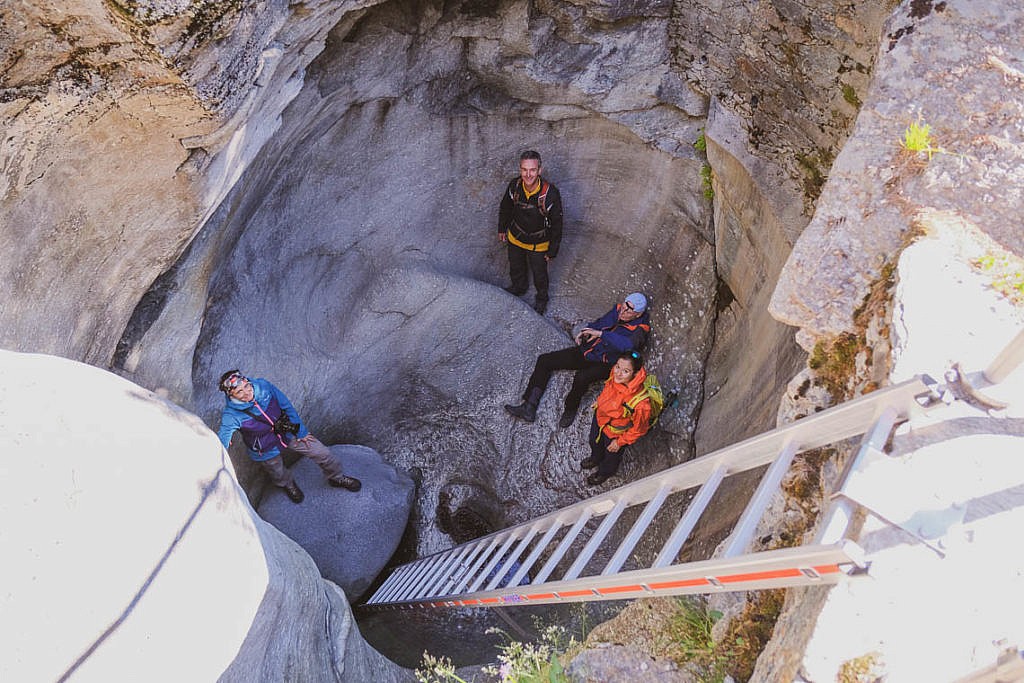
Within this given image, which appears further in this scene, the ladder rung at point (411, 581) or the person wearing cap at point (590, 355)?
the person wearing cap at point (590, 355)

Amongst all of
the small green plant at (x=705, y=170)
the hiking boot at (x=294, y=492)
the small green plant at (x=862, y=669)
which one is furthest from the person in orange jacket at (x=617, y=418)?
the small green plant at (x=862, y=669)

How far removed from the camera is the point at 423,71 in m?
5.66

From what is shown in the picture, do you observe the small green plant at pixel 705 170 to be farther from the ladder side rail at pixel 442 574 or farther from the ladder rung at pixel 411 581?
the ladder rung at pixel 411 581

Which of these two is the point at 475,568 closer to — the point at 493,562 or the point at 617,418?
the point at 493,562

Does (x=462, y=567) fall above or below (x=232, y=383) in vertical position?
below

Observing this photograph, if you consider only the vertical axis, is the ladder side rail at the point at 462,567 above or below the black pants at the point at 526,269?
below

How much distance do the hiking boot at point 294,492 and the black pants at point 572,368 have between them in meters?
2.17

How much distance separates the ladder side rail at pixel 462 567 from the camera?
459cm

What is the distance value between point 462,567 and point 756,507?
2889 mm

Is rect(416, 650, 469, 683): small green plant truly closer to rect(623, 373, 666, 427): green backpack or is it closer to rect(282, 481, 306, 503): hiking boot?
rect(282, 481, 306, 503): hiking boot

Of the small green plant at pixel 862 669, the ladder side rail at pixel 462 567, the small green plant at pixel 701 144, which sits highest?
the small green plant at pixel 701 144

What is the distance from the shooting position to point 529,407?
6.70m

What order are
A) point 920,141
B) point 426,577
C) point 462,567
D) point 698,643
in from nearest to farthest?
1. point 698,643
2. point 920,141
3. point 462,567
4. point 426,577

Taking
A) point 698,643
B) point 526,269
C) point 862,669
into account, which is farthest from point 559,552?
point 526,269
